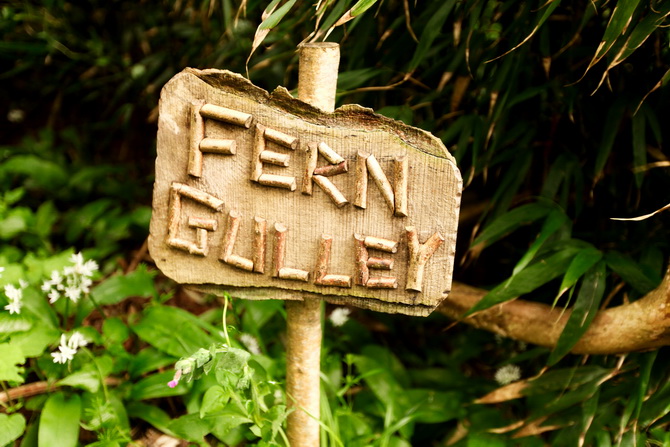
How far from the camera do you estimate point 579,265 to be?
3.86 ft

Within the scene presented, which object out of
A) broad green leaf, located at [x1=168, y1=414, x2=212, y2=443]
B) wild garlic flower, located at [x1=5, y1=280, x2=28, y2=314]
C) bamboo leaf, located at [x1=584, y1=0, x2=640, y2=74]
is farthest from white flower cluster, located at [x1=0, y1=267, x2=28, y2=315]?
bamboo leaf, located at [x1=584, y1=0, x2=640, y2=74]

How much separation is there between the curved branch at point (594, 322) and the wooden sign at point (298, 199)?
0.49 metres

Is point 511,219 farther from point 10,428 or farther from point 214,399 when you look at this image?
point 10,428

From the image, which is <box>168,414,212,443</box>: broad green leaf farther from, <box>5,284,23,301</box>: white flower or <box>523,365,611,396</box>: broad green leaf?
<box>523,365,611,396</box>: broad green leaf

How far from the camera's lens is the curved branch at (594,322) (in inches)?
44.4

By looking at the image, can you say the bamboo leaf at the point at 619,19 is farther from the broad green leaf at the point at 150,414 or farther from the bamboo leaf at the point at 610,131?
the broad green leaf at the point at 150,414

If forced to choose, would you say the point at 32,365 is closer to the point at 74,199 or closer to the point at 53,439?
the point at 53,439

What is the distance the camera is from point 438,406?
1404mm

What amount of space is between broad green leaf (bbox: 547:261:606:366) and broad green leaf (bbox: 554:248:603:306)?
39mm

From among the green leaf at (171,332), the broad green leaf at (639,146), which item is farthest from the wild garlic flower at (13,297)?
the broad green leaf at (639,146)

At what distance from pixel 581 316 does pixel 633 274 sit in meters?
0.15

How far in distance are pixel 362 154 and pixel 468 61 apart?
0.47 meters

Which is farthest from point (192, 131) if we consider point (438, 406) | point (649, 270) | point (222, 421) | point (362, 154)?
point (649, 270)

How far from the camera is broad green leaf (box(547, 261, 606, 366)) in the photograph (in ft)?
3.88
